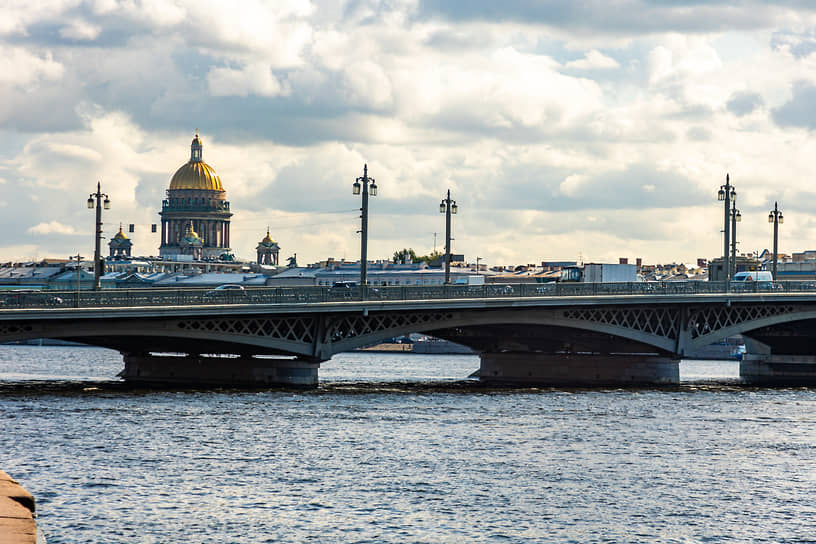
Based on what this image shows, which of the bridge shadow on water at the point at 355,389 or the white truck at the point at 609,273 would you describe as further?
the white truck at the point at 609,273

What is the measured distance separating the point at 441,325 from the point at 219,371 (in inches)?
384

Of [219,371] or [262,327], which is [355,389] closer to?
[219,371]

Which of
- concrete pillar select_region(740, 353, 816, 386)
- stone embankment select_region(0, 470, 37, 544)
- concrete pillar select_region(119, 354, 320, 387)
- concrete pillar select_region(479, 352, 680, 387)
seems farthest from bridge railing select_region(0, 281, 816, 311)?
stone embankment select_region(0, 470, 37, 544)

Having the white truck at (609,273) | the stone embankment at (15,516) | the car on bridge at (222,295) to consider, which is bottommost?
the stone embankment at (15,516)

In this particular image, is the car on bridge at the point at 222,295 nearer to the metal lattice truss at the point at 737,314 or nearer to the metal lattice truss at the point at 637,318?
the metal lattice truss at the point at 637,318

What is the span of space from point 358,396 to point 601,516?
29818mm

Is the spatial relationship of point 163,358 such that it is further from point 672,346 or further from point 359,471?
point 359,471

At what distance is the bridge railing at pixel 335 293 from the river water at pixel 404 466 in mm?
3623

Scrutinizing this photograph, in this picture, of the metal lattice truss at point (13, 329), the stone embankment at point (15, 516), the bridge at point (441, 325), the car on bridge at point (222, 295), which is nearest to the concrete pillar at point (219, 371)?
the bridge at point (441, 325)

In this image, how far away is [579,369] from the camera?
71938mm

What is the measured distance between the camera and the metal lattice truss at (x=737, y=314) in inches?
2756

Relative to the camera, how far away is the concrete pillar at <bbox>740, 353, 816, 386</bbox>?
81.5m

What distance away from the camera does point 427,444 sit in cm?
4012

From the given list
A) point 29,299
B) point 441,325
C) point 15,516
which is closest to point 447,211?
point 441,325
